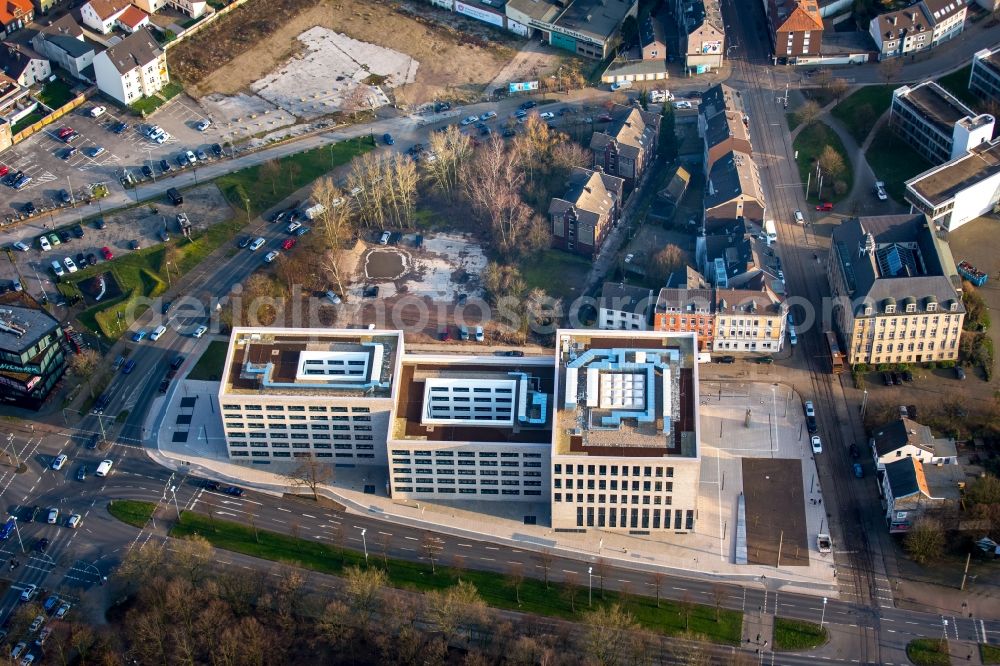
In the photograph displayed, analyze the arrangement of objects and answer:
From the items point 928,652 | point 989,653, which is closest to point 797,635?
point 928,652

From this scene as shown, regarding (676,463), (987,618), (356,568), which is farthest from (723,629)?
(356,568)

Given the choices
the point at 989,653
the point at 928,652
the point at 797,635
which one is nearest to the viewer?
the point at 989,653

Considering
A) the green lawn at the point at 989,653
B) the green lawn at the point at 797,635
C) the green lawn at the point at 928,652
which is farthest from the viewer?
the green lawn at the point at 797,635

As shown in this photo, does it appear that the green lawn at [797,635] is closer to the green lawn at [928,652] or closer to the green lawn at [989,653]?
the green lawn at [928,652]

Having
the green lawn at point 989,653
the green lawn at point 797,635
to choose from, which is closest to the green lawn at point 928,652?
the green lawn at point 989,653

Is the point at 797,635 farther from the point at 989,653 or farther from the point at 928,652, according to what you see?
the point at 989,653

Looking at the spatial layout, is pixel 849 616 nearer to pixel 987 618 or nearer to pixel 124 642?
pixel 987 618

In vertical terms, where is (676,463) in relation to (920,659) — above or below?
above
